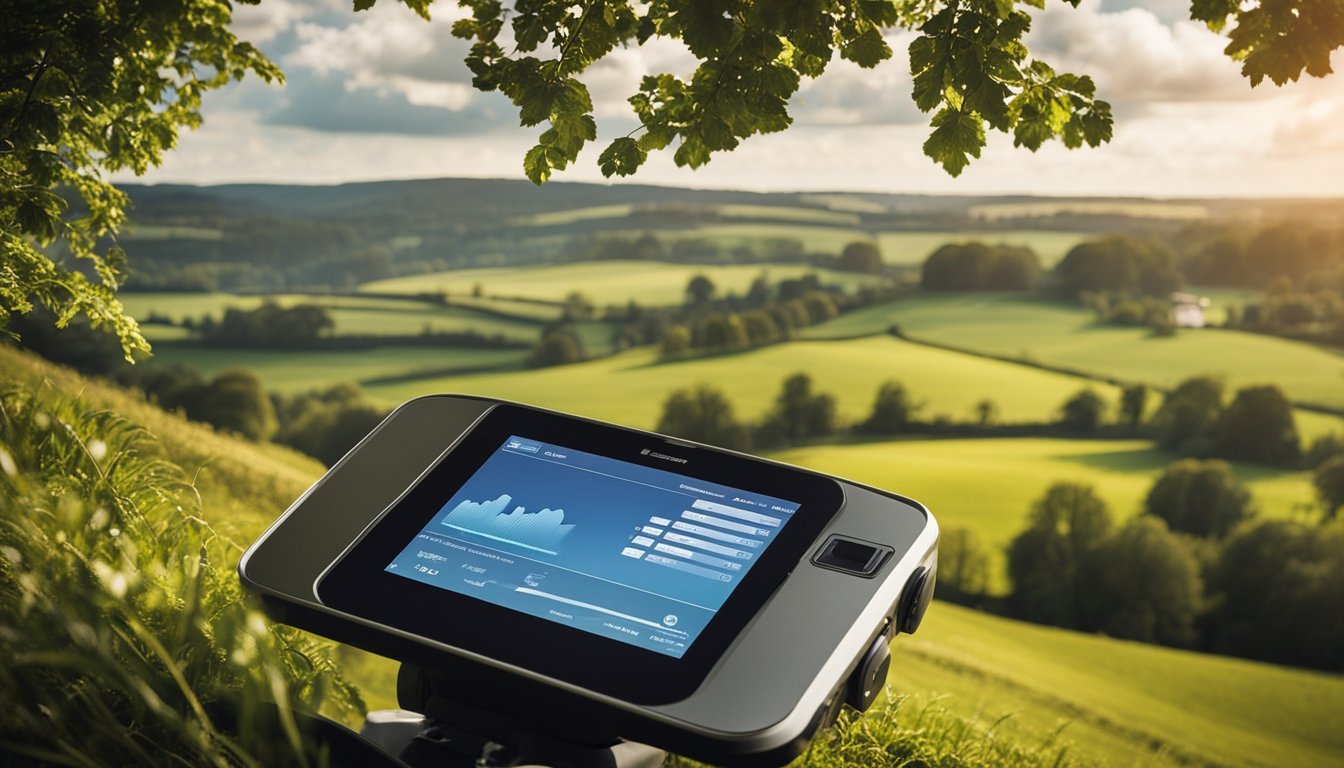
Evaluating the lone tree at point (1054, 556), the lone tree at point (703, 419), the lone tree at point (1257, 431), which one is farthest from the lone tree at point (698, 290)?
the lone tree at point (1257, 431)

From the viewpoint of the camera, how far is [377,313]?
209 ft

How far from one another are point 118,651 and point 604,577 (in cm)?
77

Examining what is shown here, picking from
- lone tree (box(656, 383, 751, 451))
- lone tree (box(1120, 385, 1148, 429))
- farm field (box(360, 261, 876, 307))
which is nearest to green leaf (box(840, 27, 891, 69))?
lone tree (box(656, 383, 751, 451))

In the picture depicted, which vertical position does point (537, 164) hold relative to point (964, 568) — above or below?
above

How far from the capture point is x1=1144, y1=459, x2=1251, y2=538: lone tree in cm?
5025

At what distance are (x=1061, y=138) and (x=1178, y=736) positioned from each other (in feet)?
76.6

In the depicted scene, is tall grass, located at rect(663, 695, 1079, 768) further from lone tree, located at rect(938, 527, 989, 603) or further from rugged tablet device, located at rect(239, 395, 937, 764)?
lone tree, located at rect(938, 527, 989, 603)

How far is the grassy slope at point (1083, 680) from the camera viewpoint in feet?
44.7

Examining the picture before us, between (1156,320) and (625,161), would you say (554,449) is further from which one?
(1156,320)

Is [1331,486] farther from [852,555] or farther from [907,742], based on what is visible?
[852,555]

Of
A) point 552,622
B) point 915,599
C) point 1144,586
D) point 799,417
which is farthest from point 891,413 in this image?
point 552,622

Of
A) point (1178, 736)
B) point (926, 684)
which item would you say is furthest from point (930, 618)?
point (926, 684)

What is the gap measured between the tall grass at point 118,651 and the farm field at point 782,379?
51.7m

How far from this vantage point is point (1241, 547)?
4738 centimetres
